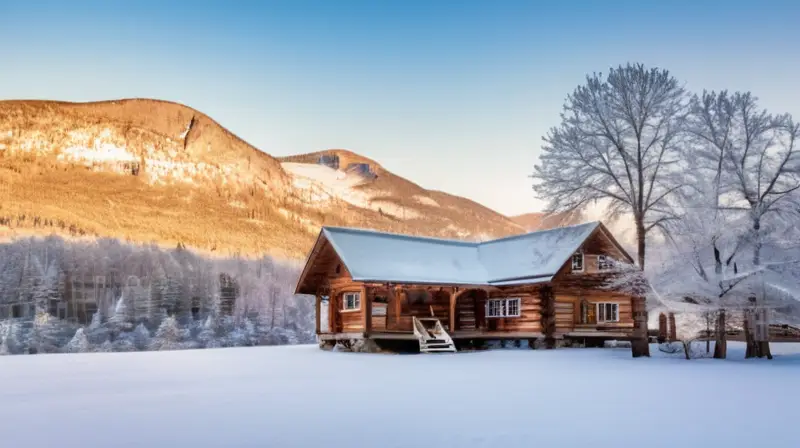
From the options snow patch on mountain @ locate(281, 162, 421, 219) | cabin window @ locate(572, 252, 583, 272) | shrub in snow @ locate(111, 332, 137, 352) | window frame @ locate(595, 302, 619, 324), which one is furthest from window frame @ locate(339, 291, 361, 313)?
snow patch on mountain @ locate(281, 162, 421, 219)

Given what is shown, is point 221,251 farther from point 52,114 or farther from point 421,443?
point 421,443

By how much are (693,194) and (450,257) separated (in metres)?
14.1

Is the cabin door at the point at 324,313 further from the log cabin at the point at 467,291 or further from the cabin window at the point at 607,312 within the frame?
the cabin window at the point at 607,312

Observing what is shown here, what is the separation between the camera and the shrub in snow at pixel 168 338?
6338cm

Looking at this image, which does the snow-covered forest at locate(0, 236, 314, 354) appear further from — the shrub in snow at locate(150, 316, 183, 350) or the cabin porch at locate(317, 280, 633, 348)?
the cabin porch at locate(317, 280, 633, 348)

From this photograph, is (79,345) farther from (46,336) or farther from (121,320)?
(121,320)

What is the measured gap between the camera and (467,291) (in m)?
39.1

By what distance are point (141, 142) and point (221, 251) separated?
2506 cm

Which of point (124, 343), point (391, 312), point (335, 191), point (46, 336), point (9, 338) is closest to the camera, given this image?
point (391, 312)

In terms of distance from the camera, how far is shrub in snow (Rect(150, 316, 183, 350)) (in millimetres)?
63375

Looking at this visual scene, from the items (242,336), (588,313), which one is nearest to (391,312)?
(588,313)

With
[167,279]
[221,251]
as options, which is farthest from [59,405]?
[221,251]

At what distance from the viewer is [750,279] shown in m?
25.6

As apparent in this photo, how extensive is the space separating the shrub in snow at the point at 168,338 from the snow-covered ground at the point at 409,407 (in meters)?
41.2
